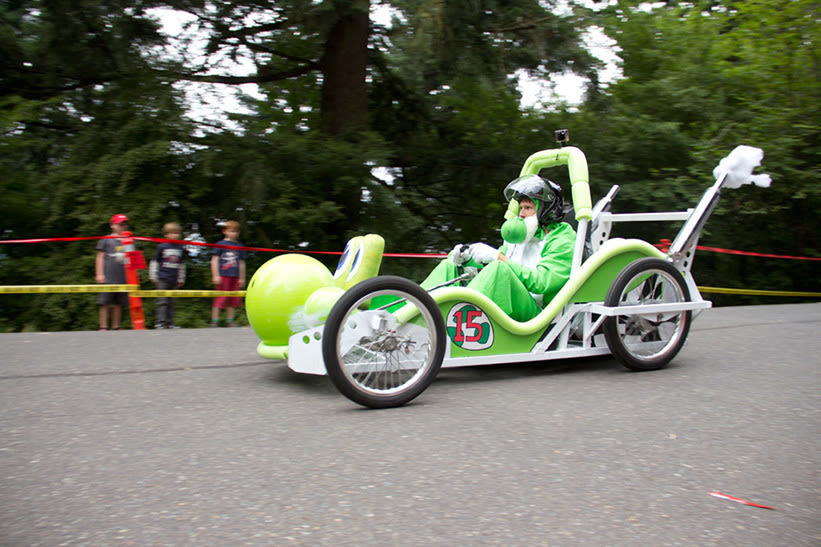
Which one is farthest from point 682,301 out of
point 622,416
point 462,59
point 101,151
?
point 101,151

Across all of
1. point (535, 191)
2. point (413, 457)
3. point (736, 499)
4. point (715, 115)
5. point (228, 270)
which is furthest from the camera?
point (715, 115)

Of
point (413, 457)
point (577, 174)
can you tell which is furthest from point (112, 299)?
point (413, 457)

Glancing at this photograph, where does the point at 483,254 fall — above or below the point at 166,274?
above

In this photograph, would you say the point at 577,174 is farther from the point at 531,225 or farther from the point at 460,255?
the point at 460,255

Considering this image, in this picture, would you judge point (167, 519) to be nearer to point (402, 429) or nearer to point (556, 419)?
point (402, 429)

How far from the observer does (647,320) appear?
4977mm

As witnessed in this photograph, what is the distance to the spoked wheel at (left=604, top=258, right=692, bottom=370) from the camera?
15.6ft

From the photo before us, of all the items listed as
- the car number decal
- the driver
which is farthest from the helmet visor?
the car number decal

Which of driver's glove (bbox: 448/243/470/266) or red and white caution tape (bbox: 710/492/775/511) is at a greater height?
driver's glove (bbox: 448/243/470/266)

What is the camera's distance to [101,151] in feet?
33.7

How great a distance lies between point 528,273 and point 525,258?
1.65 ft

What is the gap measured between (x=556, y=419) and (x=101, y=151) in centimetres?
875

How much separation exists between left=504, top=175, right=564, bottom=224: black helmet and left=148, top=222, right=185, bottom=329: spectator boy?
4.91 m

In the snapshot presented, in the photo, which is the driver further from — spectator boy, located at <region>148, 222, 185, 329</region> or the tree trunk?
the tree trunk
